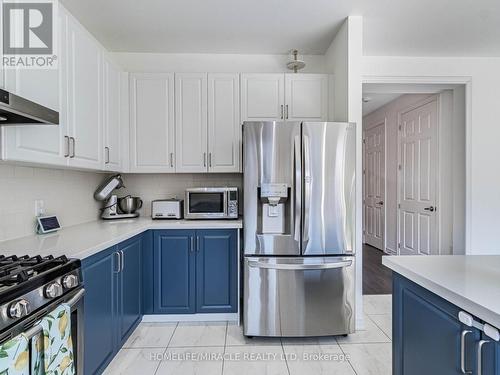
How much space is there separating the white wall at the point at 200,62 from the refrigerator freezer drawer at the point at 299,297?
2027 mm

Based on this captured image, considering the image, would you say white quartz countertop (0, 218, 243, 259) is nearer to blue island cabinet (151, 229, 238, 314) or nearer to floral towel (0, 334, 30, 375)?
blue island cabinet (151, 229, 238, 314)

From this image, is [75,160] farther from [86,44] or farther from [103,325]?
[103,325]

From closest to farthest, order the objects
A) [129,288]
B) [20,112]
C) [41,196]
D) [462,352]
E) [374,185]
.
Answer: [462,352] < [20,112] < [41,196] < [129,288] < [374,185]

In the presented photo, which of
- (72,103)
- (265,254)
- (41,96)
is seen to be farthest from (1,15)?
(265,254)

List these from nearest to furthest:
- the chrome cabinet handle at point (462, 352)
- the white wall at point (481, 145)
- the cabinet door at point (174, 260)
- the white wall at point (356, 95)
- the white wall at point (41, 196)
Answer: the chrome cabinet handle at point (462, 352), the white wall at point (41, 196), the white wall at point (356, 95), the cabinet door at point (174, 260), the white wall at point (481, 145)

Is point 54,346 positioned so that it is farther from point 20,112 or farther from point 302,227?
point 302,227

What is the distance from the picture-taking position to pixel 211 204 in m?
2.76

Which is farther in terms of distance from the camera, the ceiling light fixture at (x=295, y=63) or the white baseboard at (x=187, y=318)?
the ceiling light fixture at (x=295, y=63)

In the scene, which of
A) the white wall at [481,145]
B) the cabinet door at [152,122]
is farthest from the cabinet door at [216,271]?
the white wall at [481,145]

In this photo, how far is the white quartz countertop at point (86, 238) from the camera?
5.10ft

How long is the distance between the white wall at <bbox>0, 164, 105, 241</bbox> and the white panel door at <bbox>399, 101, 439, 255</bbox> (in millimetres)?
4113

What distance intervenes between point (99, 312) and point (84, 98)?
57.3 inches

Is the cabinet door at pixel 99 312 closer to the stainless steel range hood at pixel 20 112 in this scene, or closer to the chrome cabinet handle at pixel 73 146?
the chrome cabinet handle at pixel 73 146

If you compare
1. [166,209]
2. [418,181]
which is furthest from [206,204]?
[418,181]
